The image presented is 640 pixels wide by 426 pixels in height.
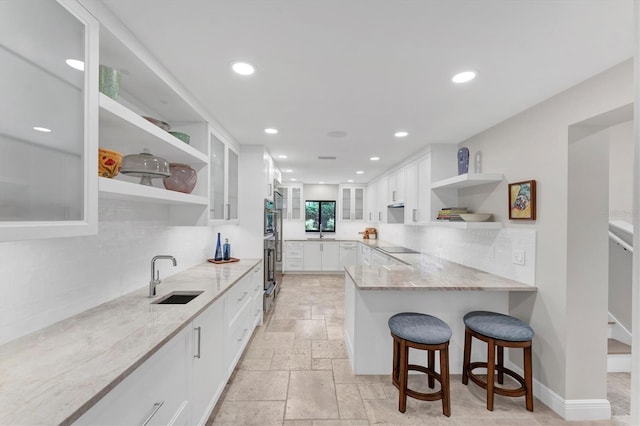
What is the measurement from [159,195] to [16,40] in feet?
2.87

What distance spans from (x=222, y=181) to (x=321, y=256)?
4.29 metres

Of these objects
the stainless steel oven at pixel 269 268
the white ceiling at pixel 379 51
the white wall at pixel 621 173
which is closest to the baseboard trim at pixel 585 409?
the white wall at pixel 621 173

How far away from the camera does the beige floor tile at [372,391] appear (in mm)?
2162

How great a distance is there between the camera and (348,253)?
6.78m

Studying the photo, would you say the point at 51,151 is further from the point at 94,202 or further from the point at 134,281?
the point at 134,281

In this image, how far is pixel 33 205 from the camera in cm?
92

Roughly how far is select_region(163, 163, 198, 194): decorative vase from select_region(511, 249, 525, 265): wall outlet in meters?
2.87

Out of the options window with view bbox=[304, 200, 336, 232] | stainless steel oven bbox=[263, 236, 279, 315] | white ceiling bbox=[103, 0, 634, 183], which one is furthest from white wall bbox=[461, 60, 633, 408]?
window with view bbox=[304, 200, 336, 232]

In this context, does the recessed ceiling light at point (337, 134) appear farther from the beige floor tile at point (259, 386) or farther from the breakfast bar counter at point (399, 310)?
the beige floor tile at point (259, 386)

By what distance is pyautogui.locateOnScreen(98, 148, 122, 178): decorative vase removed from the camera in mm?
1236

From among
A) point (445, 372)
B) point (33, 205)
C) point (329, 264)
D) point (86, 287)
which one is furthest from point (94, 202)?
point (329, 264)

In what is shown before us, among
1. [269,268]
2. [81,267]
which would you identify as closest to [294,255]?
[269,268]

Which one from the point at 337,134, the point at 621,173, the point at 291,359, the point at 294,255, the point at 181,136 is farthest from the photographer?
the point at 294,255

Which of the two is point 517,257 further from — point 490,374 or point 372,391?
point 372,391
